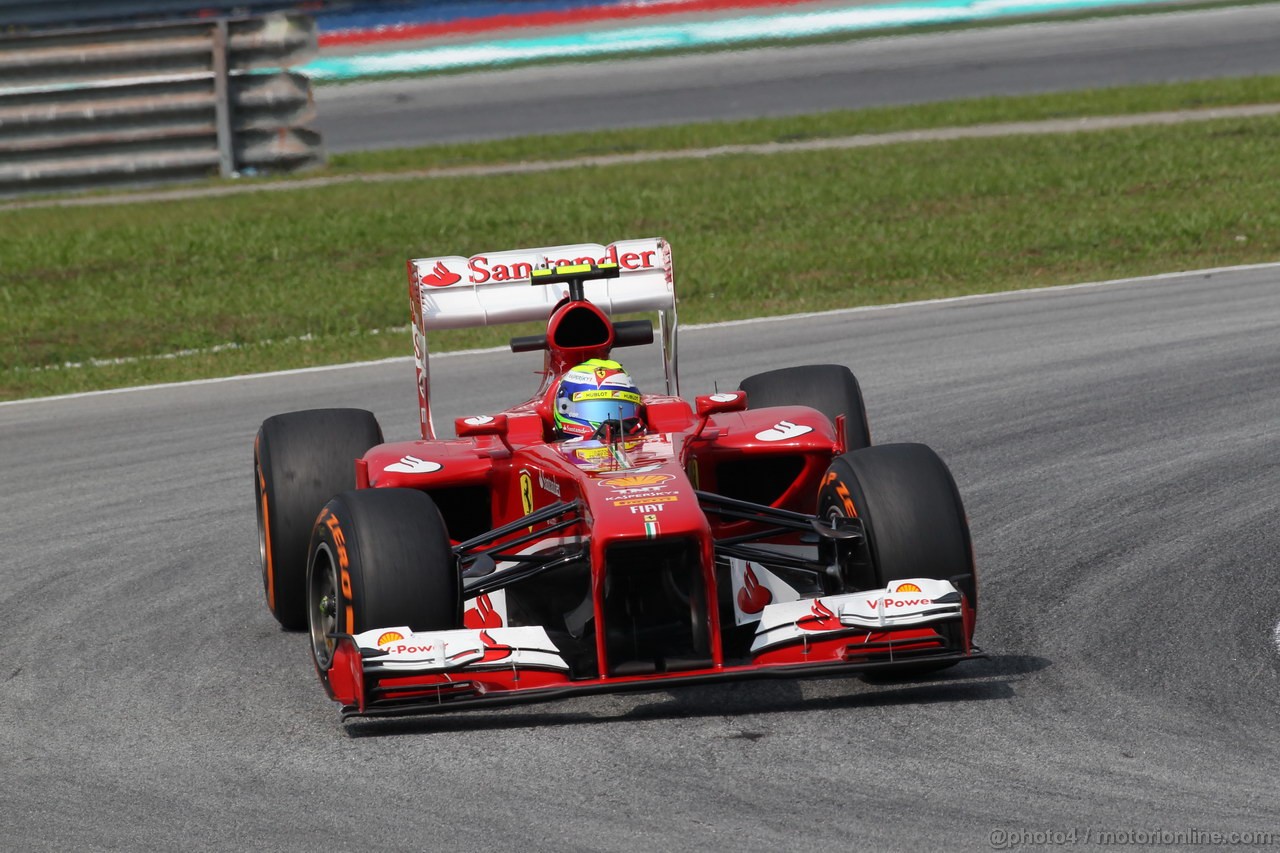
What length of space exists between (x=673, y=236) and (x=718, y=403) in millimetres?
11001

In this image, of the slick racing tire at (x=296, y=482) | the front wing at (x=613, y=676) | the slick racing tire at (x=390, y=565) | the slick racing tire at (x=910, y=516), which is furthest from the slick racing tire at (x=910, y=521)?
the slick racing tire at (x=296, y=482)

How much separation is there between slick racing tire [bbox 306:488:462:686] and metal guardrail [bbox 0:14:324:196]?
605 inches

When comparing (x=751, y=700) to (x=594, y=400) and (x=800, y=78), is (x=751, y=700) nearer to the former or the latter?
(x=594, y=400)

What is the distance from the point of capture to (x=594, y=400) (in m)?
7.57

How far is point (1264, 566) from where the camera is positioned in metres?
7.88

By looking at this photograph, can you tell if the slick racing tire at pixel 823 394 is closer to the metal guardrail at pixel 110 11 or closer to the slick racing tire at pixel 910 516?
the slick racing tire at pixel 910 516

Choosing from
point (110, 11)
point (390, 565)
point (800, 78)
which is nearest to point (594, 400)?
point (390, 565)

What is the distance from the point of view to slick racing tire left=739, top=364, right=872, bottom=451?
28.3ft

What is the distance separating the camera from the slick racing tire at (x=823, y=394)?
863cm

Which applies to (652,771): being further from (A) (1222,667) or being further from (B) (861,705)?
(A) (1222,667)

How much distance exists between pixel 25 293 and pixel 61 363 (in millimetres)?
2601

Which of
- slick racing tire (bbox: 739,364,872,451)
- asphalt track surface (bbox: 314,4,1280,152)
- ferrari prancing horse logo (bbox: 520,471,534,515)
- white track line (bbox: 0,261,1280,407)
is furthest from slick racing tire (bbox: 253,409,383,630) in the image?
asphalt track surface (bbox: 314,4,1280,152)

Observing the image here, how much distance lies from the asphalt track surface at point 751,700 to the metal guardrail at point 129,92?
32.6 feet

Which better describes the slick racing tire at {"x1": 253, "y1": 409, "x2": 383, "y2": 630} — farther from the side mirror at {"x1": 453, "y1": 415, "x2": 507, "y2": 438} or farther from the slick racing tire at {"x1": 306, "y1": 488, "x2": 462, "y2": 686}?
the slick racing tire at {"x1": 306, "y1": 488, "x2": 462, "y2": 686}
